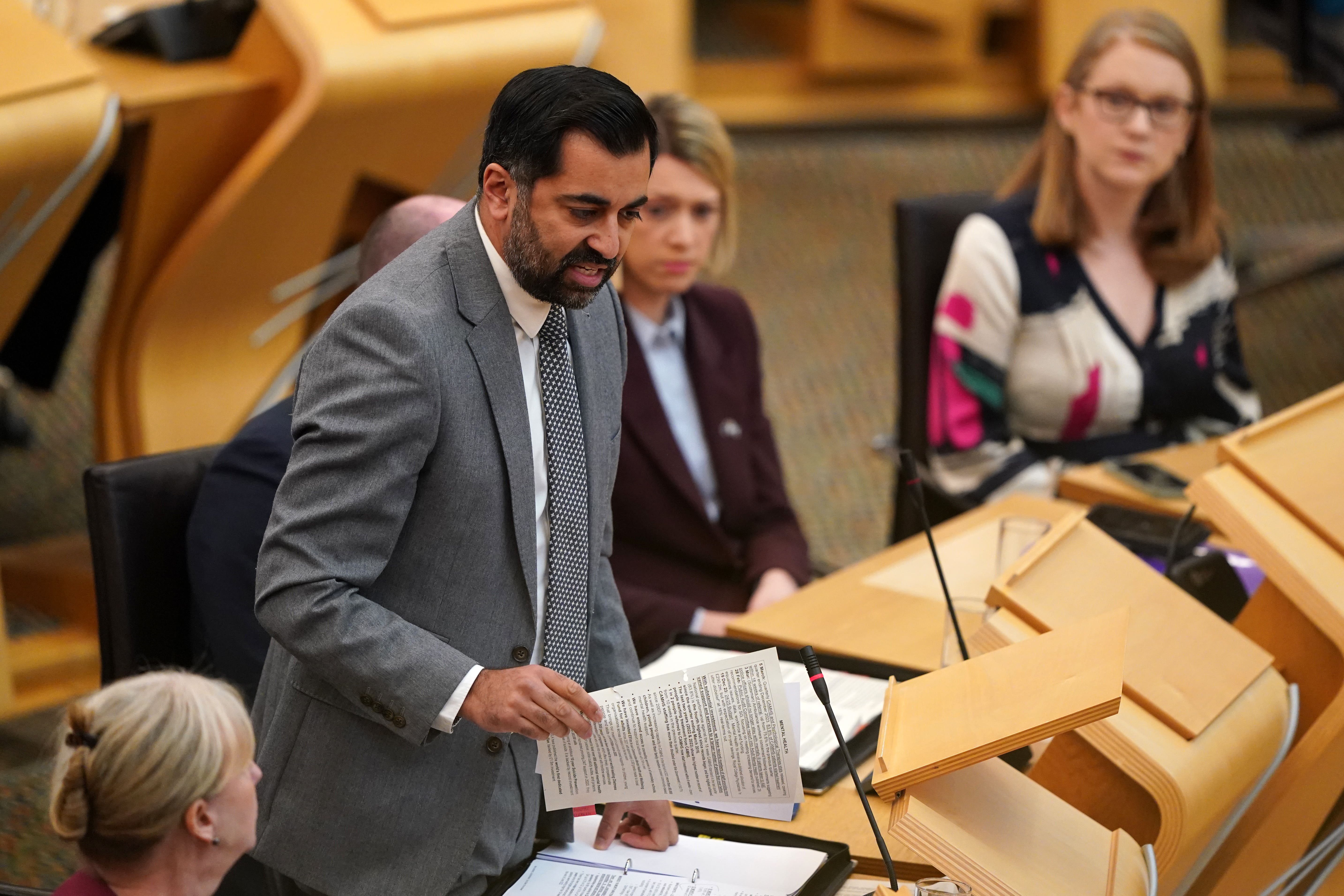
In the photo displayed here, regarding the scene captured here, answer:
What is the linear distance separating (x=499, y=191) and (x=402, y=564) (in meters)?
0.32

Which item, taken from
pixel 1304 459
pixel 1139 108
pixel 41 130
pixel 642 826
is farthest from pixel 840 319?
pixel 642 826

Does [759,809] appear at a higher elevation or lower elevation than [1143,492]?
higher

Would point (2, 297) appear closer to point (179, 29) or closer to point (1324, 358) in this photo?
point (179, 29)

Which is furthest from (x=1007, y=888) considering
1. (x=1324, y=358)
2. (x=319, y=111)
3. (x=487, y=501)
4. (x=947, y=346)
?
(x=1324, y=358)

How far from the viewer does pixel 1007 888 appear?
108cm

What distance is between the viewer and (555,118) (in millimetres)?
1110

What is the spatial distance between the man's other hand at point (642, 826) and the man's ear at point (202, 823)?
39cm

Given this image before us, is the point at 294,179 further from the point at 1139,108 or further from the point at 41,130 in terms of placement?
the point at 1139,108

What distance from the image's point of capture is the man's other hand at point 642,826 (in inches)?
53.2

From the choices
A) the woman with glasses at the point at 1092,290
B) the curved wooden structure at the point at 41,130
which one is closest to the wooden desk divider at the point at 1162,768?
the woman with glasses at the point at 1092,290

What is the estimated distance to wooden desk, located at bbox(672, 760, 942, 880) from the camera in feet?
4.50

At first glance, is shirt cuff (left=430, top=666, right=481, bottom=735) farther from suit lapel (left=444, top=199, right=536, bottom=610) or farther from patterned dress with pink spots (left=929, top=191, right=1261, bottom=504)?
patterned dress with pink spots (left=929, top=191, right=1261, bottom=504)

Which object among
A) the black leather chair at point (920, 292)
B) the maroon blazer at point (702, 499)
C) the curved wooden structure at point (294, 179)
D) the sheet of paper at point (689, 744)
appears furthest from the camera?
the curved wooden structure at point (294, 179)

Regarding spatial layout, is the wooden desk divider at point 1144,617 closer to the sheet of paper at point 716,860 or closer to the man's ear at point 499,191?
the sheet of paper at point 716,860
